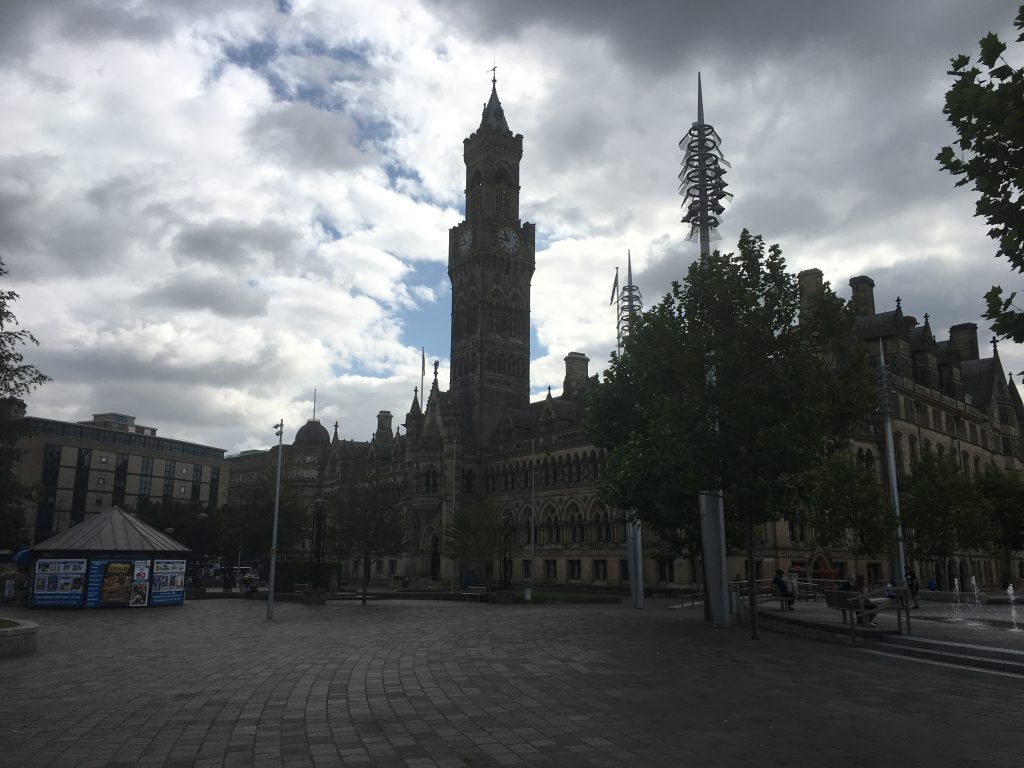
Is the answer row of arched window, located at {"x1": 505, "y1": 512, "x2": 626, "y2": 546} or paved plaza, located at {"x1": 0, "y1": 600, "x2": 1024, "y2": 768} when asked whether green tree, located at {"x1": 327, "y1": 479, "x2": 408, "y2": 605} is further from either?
paved plaza, located at {"x1": 0, "y1": 600, "x2": 1024, "y2": 768}

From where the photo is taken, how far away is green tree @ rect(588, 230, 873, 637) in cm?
2178

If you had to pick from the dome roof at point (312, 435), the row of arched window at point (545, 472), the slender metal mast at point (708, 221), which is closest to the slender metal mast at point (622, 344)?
the slender metal mast at point (708, 221)

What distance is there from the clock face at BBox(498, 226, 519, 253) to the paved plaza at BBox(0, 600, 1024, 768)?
223 ft

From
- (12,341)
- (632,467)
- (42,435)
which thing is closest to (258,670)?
(632,467)

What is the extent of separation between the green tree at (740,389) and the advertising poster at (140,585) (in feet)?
80.2

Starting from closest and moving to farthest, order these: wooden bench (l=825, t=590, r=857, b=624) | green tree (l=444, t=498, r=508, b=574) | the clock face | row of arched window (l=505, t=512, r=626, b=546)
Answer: wooden bench (l=825, t=590, r=857, b=624)
green tree (l=444, t=498, r=508, b=574)
row of arched window (l=505, t=512, r=626, b=546)
the clock face

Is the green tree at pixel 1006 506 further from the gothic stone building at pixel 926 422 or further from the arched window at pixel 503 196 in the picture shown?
the arched window at pixel 503 196

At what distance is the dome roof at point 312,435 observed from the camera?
12344cm

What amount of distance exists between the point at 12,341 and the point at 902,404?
56.0m

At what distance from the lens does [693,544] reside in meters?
28.8

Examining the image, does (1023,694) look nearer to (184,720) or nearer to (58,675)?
(184,720)

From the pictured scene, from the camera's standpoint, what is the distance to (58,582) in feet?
114

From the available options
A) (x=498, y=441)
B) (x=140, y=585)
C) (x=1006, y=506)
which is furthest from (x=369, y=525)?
(x=1006, y=506)

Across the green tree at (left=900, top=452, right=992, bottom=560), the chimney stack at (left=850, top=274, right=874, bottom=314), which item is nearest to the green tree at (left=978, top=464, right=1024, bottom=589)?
the green tree at (left=900, top=452, right=992, bottom=560)
